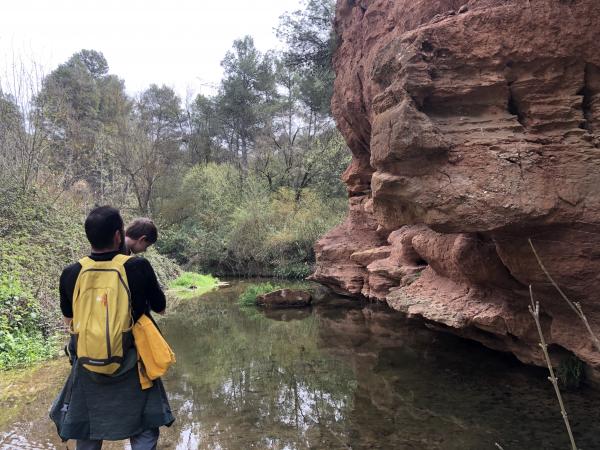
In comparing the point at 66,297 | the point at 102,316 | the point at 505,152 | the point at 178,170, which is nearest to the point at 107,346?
the point at 102,316

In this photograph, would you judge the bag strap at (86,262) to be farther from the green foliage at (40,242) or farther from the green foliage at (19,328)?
the green foliage at (40,242)

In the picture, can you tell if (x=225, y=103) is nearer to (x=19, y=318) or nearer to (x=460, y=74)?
(x=19, y=318)

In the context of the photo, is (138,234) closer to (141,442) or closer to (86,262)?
(86,262)

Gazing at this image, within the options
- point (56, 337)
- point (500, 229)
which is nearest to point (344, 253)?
point (56, 337)

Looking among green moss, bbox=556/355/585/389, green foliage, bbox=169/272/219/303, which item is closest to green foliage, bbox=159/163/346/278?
green foliage, bbox=169/272/219/303

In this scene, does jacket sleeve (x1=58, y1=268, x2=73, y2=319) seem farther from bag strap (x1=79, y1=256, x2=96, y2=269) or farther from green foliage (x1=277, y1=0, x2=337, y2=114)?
green foliage (x1=277, y1=0, x2=337, y2=114)

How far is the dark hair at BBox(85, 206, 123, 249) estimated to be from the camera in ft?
8.04

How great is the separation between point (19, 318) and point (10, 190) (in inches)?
198

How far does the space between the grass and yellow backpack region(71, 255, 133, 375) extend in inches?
555

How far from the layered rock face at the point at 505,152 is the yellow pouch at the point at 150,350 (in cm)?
324

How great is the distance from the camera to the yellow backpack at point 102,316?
7.66 feet

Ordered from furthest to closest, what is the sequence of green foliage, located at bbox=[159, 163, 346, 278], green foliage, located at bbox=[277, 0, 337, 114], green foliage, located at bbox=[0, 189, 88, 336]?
green foliage, located at bbox=[159, 163, 346, 278] → green foliage, located at bbox=[277, 0, 337, 114] → green foliage, located at bbox=[0, 189, 88, 336]

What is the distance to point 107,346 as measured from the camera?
2.33 metres

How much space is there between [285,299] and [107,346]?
1189 centimetres
